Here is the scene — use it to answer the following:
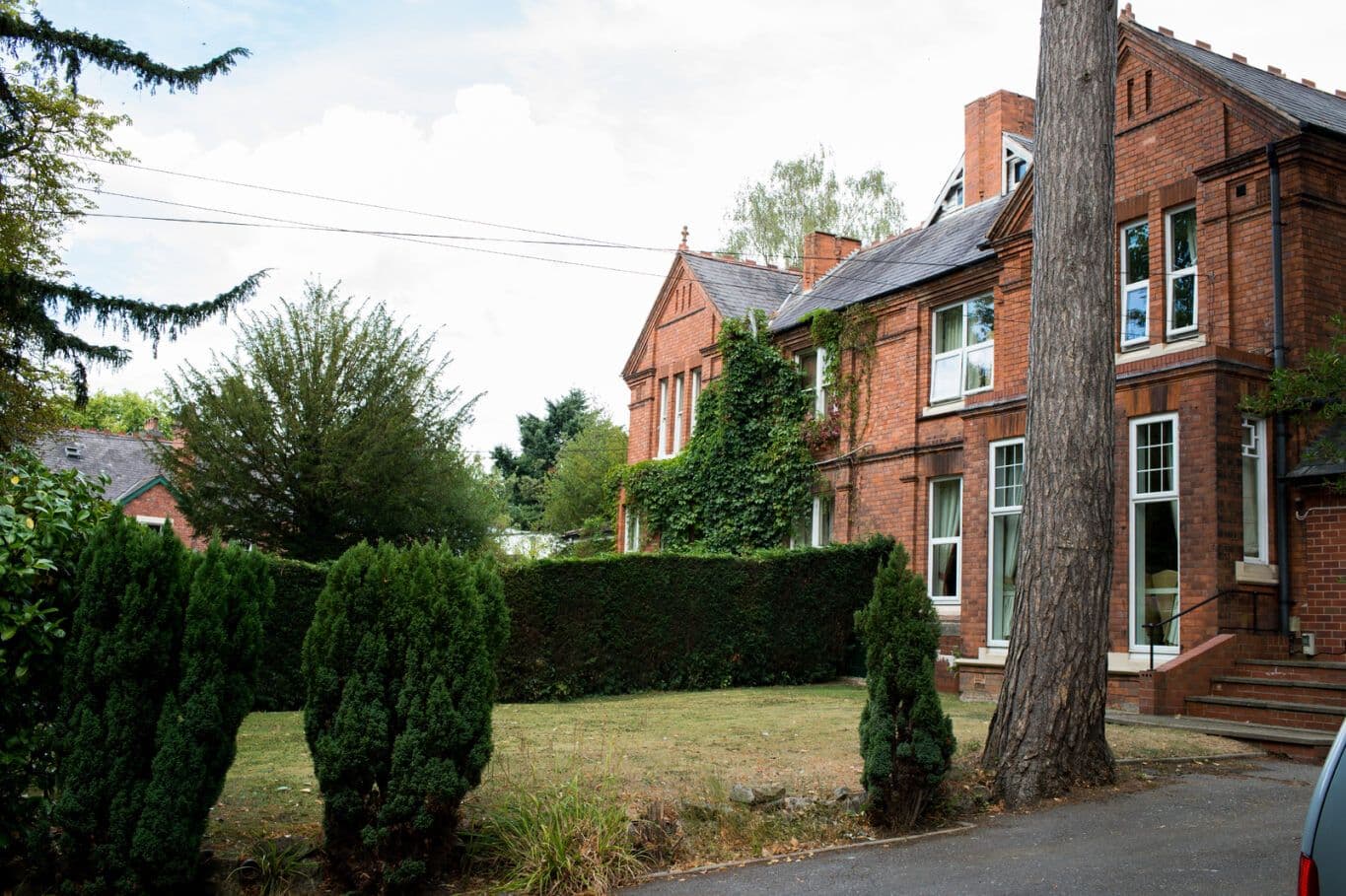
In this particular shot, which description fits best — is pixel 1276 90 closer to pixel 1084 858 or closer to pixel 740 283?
pixel 1084 858

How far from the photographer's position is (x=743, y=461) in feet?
79.9

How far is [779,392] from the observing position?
2408cm

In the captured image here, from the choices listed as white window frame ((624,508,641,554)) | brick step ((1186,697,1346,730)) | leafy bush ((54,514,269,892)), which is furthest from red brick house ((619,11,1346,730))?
leafy bush ((54,514,269,892))

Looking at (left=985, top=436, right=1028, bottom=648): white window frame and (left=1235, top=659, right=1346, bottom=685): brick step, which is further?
(left=985, top=436, right=1028, bottom=648): white window frame

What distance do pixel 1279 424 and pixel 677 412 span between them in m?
16.3

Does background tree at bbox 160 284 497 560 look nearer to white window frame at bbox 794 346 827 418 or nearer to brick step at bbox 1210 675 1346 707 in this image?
white window frame at bbox 794 346 827 418

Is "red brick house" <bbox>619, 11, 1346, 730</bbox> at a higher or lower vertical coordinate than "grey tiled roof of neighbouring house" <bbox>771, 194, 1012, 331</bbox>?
lower

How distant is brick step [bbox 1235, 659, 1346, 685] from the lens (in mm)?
12539

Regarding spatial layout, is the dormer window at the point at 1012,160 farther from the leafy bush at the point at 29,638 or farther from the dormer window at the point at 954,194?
the leafy bush at the point at 29,638

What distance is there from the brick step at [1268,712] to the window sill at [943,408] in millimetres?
7596

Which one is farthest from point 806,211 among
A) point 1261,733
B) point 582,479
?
point 1261,733

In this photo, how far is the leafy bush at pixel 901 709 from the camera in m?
7.64

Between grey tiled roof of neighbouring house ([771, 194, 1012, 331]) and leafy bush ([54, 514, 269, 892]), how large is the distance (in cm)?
1510

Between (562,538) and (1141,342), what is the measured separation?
36.8 meters
